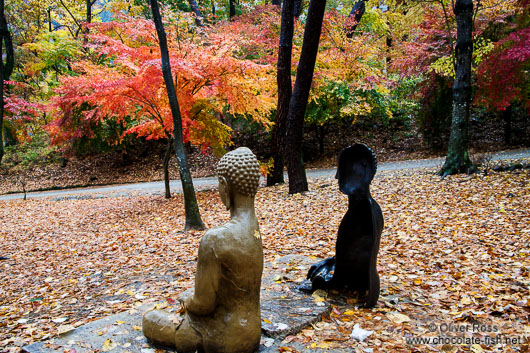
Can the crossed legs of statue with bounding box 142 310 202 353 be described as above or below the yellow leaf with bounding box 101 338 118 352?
above

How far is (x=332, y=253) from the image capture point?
212 inches

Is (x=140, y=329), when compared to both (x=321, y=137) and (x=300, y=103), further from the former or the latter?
(x=321, y=137)

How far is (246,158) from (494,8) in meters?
14.7

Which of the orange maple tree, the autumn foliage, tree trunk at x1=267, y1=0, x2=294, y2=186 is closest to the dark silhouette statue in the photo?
the orange maple tree

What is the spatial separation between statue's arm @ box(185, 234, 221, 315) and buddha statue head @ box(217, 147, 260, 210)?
1.10 ft

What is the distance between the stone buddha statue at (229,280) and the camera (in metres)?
2.35

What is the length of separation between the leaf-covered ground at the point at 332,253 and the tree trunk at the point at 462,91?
22.6 inches

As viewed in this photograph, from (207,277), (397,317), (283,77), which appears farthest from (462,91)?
(207,277)

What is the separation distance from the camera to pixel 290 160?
975 cm

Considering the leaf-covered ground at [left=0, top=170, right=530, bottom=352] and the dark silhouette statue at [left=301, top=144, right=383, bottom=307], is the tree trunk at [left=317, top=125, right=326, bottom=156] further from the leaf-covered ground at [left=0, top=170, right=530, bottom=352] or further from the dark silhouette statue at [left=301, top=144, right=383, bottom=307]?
the dark silhouette statue at [left=301, top=144, right=383, bottom=307]

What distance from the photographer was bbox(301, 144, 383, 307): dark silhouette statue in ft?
10.6

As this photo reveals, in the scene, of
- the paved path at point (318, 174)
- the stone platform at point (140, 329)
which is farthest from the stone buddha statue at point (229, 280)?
the paved path at point (318, 174)

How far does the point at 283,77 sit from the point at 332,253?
6586 millimetres

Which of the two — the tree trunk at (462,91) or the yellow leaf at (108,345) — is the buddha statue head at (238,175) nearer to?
the yellow leaf at (108,345)
